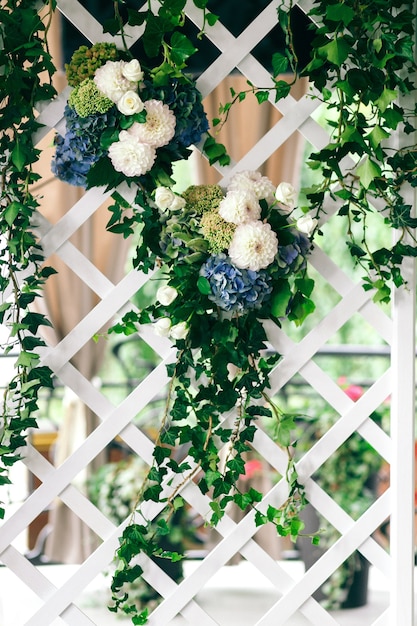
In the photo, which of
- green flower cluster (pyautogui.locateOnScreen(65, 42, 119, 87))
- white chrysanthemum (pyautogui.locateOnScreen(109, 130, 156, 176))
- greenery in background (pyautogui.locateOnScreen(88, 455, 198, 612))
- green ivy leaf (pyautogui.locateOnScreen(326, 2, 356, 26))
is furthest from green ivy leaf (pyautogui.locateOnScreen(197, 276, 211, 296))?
greenery in background (pyautogui.locateOnScreen(88, 455, 198, 612))

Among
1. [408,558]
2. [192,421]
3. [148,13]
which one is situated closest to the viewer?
[148,13]

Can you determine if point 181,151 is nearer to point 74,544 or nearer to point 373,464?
point 373,464

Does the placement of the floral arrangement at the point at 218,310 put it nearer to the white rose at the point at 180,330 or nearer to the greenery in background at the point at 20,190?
the white rose at the point at 180,330

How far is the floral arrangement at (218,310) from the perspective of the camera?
4.66 feet

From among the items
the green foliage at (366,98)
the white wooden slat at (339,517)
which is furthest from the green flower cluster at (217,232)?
the white wooden slat at (339,517)

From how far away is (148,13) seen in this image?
4.67ft

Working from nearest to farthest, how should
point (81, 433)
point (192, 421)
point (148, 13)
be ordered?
point (148, 13) → point (81, 433) → point (192, 421)

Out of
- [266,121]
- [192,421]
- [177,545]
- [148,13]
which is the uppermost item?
[266,121]

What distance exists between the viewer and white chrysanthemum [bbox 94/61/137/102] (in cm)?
141

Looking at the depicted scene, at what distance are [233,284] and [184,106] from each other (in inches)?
13.9

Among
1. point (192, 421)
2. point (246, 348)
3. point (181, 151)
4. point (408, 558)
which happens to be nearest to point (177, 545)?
point (192, 421)

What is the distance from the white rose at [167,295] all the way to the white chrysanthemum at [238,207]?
0.17 meters

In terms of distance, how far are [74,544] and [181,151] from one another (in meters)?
2.09

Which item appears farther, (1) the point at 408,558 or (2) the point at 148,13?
(1) the point at 408,558
